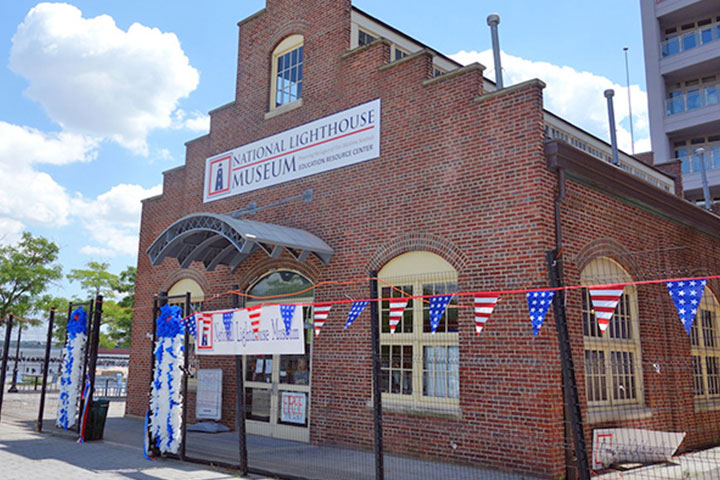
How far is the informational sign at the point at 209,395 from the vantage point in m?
13.6

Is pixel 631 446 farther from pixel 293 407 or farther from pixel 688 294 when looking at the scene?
pixel 293 407

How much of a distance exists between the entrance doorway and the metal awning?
34.9 inches

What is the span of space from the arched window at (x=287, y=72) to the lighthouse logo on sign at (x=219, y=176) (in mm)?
1991

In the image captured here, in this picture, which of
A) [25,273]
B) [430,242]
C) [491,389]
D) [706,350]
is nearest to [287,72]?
[430,242]

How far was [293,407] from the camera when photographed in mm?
12156

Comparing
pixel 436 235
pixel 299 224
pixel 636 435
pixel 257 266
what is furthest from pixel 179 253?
pixel 636 435

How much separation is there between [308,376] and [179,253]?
13.8 ft

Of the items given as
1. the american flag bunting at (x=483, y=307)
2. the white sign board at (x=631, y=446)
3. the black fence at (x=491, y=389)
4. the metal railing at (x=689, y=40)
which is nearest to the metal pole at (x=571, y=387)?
the black fence at (x=491, y=389)

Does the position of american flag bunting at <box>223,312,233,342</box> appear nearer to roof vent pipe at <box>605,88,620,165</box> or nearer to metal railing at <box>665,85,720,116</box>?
roof vent pipe at <box>605,88,620,165</box>

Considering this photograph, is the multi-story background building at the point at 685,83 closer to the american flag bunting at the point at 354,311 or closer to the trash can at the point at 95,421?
the american flag bunting at the point at 354,311

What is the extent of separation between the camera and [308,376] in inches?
474

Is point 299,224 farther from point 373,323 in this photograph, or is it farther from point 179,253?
point 373,323

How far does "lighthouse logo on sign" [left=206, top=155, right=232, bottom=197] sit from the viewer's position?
1484 cm

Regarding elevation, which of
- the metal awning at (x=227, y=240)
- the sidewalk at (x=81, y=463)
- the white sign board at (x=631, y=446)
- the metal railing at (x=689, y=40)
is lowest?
the sidewalk at (x=81, y=463)
